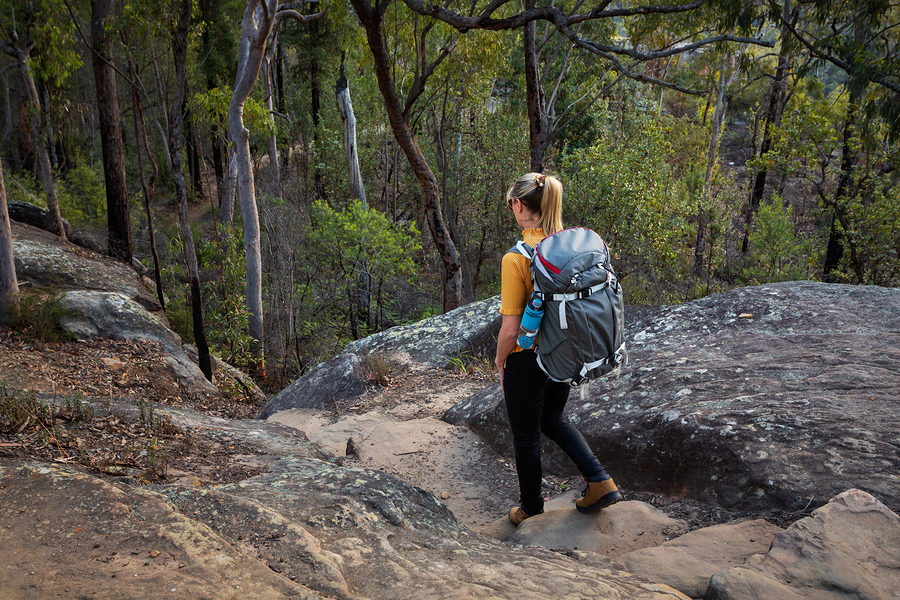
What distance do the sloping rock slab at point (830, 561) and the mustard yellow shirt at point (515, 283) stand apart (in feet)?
4.27

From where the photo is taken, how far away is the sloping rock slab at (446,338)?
6.79m

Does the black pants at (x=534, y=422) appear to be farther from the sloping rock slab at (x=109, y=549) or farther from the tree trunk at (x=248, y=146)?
the tree trunk at (x=248, y=146)

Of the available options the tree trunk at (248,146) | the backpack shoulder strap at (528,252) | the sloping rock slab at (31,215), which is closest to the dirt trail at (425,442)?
the backpack shoulder strap at (528,252)

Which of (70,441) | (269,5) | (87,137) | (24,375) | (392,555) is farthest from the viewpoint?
(87,137)

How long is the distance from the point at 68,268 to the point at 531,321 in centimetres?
995

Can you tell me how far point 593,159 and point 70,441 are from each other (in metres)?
11.1

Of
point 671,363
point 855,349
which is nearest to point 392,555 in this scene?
point 671,363

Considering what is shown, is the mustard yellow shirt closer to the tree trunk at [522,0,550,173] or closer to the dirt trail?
the dirt trail

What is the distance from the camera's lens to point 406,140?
8.38 m

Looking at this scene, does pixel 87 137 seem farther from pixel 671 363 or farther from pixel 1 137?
pixel 671 363

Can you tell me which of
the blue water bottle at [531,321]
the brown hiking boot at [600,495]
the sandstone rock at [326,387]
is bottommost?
the sandstone rock at [326,387]

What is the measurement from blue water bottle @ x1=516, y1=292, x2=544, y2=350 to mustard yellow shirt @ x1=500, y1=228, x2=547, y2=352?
0.14 ft

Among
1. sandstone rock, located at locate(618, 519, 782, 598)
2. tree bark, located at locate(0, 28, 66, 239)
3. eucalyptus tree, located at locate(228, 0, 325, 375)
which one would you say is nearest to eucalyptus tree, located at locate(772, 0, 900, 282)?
sandstone rock, located at locate(618, 519, 782, 598)

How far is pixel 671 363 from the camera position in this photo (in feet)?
13.4
